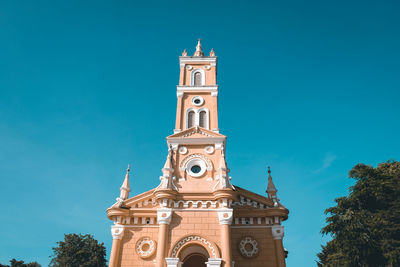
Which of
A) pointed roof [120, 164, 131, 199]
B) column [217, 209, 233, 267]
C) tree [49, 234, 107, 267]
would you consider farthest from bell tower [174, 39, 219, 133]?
tree [49, 234, 107, 267]

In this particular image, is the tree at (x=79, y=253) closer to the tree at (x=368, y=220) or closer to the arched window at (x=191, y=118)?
the arched window at (x=191, y=118)

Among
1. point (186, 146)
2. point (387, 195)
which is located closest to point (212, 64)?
point (186, 146)

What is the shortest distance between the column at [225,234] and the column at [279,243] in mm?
4214

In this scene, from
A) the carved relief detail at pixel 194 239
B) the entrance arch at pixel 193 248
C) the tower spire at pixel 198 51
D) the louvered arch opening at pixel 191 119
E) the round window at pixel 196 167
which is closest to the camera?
the entrance arch at pixel 193 248

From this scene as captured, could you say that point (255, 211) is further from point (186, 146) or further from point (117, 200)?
point (117, 200)

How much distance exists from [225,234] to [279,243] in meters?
4.65

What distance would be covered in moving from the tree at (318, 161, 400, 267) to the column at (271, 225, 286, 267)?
22.8ft

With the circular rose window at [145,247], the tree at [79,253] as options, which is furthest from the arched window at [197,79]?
the tree at [79,253]

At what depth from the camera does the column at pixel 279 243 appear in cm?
1978

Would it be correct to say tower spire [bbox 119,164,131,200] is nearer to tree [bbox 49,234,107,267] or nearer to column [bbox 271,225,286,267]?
column [bbox 271,225,286,267]

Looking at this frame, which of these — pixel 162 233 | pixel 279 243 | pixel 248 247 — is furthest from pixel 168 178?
pixel 279 243

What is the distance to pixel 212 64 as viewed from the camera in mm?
27734

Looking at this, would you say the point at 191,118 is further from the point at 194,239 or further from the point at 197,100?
the point at 194,239

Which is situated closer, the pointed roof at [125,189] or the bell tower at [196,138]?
the bell tower at [196,138]
